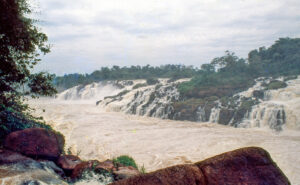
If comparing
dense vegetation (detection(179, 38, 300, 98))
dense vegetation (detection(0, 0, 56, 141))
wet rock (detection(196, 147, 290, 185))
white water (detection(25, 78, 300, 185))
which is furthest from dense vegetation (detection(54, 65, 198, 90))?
wet rock (detection(196, 147, 290, 185))

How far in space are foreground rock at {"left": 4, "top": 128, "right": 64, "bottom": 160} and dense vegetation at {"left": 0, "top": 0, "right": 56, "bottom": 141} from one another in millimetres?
1301

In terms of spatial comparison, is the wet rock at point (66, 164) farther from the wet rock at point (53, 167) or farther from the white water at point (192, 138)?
the white water at point (192, 138)

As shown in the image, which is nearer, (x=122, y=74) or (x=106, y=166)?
(x=106, y=166)

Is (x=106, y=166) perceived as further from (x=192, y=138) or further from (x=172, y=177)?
(x=192, y=138)

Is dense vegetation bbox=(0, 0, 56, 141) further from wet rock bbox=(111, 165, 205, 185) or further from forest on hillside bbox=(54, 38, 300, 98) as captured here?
forest on hillside bbox=(54, 38, 300, 98)

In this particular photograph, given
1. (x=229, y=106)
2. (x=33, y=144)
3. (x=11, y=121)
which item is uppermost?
(x=11, y=121)

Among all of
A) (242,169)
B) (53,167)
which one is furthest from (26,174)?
(242,169)

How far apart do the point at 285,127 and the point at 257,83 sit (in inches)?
470

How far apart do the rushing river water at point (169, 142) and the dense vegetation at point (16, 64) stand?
2.51 m

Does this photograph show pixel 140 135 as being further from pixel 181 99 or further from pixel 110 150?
pixel 181 99

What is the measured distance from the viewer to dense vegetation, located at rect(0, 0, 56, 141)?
262 inches

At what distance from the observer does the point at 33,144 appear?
5832 millimetres

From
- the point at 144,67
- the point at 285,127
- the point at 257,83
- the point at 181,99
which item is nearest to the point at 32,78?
the point at 285,127

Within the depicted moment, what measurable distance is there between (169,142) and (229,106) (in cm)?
915
